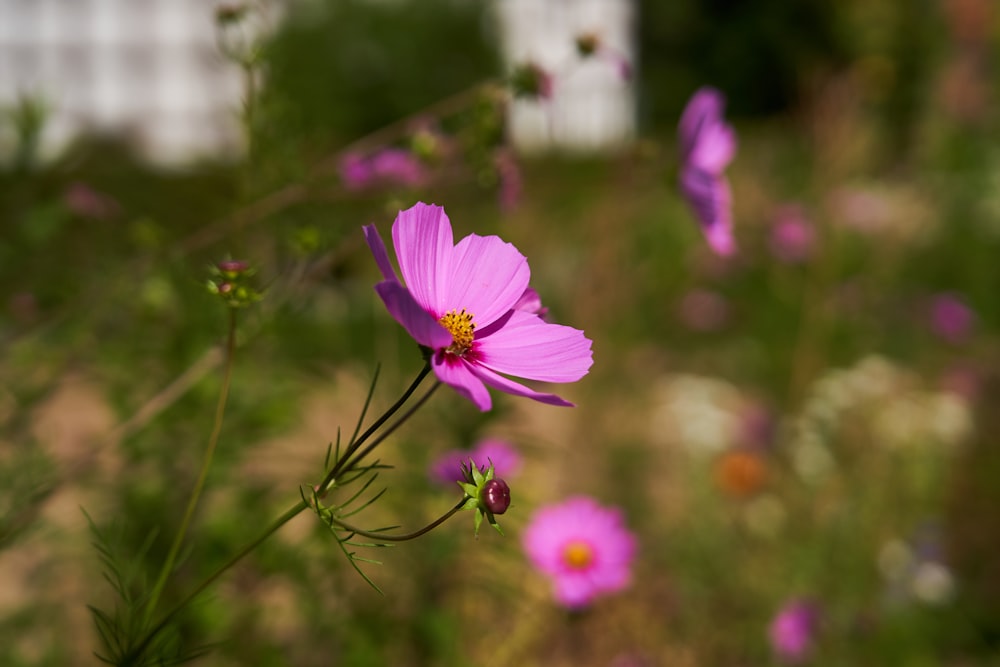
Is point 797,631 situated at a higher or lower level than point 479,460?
lower

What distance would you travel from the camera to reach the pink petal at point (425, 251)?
1.66ft

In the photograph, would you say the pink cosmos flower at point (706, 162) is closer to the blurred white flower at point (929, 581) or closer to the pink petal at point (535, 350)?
the pink petal at point (535, 350)

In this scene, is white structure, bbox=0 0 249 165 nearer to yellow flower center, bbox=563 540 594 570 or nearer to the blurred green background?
the blurred green background

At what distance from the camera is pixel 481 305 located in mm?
553

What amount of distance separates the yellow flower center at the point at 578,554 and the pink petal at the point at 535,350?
2.20ft

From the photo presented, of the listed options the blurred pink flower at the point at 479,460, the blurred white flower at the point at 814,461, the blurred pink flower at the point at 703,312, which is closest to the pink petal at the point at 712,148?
the blurred pink flower at the point at 479,460

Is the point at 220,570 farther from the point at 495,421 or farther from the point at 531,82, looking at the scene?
the point at 495,421

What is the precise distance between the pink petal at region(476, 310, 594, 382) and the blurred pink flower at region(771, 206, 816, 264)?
2213 mm

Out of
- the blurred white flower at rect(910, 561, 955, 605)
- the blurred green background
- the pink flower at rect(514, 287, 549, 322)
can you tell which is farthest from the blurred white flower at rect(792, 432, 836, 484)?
the pink flower at rect(514, 287, 549, 322)

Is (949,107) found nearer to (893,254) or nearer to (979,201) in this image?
(979,201)

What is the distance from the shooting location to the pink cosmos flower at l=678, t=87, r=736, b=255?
0.95 m

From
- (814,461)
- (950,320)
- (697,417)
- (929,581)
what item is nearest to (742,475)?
(814,461)

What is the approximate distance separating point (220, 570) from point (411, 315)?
0.52 ft

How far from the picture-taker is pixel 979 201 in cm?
512
